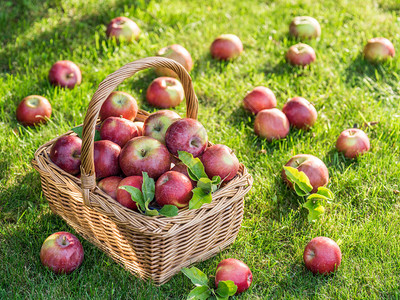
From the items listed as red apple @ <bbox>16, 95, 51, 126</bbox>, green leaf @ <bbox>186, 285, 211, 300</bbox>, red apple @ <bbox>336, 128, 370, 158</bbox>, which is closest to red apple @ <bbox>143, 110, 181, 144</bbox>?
green leaf @ <bbox>186, 285, 211, 300</bbox>

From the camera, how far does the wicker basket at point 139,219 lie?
2311 mm

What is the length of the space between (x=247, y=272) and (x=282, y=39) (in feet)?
9.61

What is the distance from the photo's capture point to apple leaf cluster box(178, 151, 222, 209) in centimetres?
236

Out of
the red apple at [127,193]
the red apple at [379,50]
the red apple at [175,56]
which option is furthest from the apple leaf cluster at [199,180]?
the red apple at [379,50]

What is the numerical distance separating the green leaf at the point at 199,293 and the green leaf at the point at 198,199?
1.27 ft

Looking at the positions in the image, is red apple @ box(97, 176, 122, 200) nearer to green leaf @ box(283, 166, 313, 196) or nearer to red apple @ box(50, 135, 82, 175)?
red apple @ box(50, 135, 82, 175)

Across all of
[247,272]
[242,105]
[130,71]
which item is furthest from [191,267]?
[242,105]

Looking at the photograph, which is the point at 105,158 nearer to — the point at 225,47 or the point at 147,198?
the point at 147,198

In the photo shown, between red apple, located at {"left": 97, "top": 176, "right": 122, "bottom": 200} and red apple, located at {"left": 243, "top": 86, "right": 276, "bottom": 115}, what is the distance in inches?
58.8

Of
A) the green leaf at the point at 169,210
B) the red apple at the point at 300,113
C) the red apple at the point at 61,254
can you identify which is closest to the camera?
the green leaf at the point at 169,210

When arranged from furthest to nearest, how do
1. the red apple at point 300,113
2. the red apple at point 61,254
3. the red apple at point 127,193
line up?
the red apple at point 300,113 → the red apple at point 61,254 → the red apple at point 127,193

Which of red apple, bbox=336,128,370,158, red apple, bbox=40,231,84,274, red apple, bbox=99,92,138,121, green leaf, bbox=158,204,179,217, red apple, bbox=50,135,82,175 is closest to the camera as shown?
green leaf, bbox=158,204,179,217

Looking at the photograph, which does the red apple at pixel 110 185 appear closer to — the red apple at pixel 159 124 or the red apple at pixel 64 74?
the red apple at pixel 159 124

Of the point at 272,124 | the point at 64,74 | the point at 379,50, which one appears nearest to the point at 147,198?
the point at 272,124
